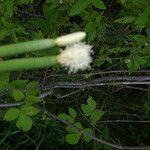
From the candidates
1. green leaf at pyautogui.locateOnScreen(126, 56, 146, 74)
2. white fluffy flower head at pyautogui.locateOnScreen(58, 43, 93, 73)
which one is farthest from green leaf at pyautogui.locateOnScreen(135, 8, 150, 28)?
white fluffy flower head at pyautogui.locateOnScreen(58, 43, 93, 73)

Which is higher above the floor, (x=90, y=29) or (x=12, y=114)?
(x=90, y=29)

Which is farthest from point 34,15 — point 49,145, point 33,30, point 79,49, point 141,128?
point 79,49

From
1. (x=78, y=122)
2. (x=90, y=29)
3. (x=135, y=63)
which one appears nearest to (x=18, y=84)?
(x=78, y=122)

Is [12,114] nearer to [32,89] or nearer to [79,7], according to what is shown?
[32,89]

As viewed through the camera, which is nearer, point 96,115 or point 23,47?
point 23,47

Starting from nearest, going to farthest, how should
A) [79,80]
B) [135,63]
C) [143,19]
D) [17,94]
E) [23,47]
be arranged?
[23,47], [17,94], [143,19], [135,63], [79,80]

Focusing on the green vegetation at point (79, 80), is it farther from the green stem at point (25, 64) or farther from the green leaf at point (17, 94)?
the green stem at point (25, 64)
